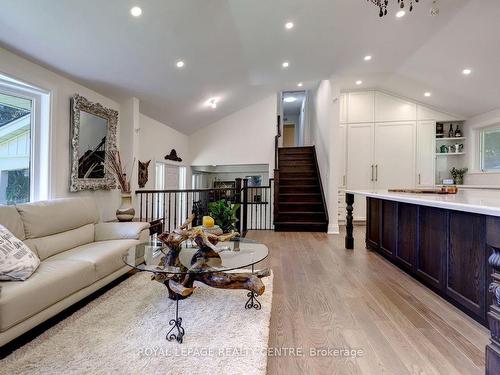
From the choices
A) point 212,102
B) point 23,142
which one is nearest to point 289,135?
point 212,102

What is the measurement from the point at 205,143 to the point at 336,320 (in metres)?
6.02

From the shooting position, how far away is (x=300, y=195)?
612cm

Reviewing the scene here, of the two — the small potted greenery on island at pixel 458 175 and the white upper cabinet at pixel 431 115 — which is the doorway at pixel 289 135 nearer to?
the white upper cabinet at pixel 431 115

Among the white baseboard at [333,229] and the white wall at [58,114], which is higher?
the white wall at [58,114]

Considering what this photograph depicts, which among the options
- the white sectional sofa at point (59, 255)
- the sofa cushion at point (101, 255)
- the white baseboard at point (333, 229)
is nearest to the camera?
the white sectional sofa at point (59, 255)

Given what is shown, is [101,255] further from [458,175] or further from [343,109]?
[458,175]

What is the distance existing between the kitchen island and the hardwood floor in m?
0.15

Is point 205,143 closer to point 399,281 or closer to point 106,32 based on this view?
point 106,32

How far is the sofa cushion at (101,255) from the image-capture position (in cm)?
220

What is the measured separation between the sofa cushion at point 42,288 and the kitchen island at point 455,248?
2415 mm

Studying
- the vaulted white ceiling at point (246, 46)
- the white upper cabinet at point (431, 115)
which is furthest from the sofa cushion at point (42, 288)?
the white upper cabinet at point (431, 115)

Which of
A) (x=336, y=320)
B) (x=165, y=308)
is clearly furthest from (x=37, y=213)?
(x=336, y=320)

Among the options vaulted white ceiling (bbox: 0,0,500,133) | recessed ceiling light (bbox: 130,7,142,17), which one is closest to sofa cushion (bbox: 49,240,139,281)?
vaulted white ceiling (bbox: 0,0,500,133)

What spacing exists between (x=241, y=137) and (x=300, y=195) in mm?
2409
